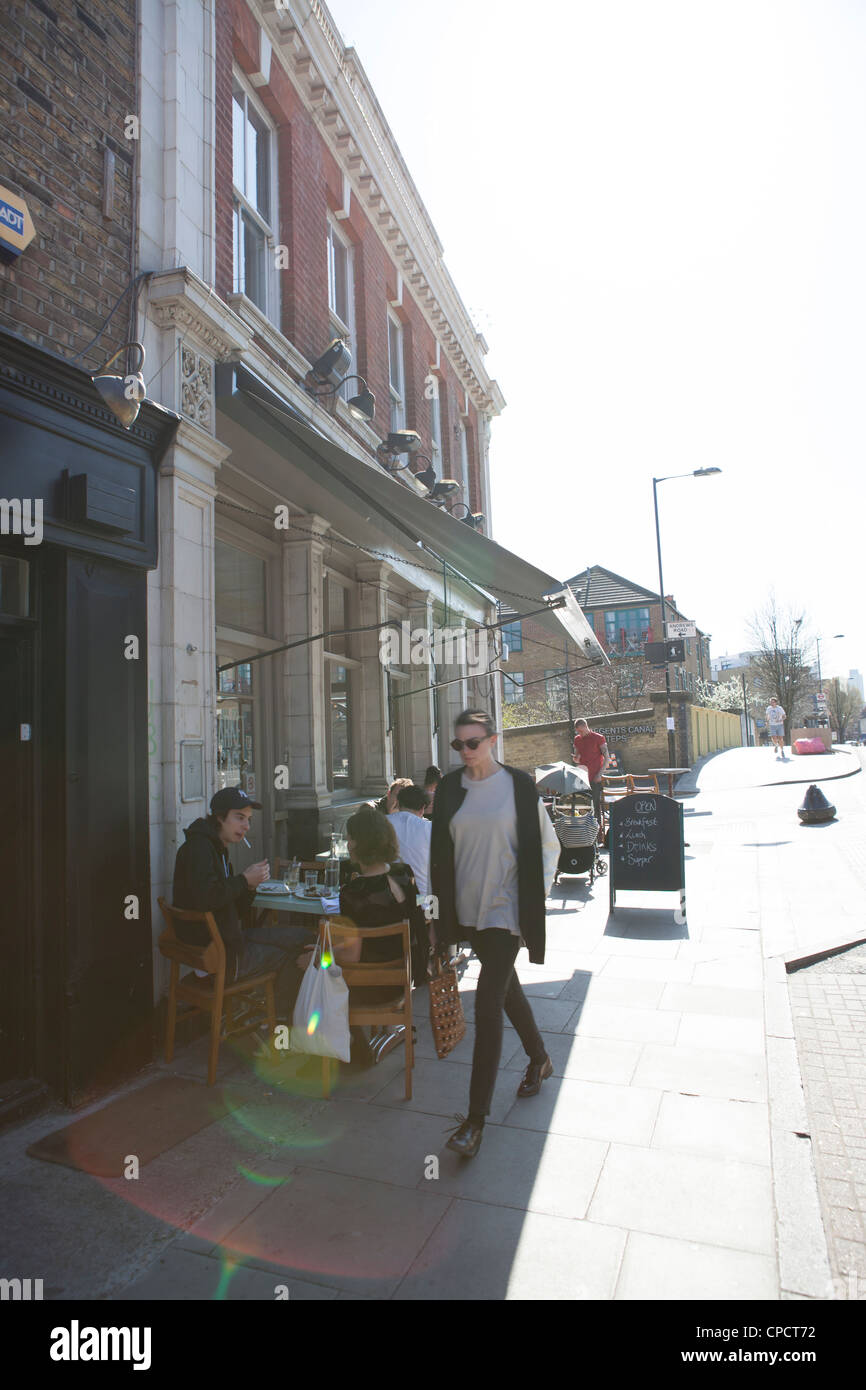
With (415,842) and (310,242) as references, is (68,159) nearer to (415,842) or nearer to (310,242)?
(310,242)

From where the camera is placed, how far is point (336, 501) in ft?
23.3

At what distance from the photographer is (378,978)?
3.96 m

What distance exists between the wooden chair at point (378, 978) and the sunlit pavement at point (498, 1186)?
0.93 ft

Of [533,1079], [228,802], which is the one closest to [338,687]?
[228,802]

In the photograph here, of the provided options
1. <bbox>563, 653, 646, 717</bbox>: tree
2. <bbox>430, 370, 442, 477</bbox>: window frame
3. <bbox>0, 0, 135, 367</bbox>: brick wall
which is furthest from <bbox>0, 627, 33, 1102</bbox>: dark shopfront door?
<bbox>563, 653, 646, 717</bbox>: tree

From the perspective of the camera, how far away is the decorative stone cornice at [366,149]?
7902 mm

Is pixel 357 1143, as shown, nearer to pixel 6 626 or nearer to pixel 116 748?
pixel 116 748

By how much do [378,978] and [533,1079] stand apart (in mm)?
915

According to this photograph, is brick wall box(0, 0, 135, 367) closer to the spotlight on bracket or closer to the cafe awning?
the cafe awning

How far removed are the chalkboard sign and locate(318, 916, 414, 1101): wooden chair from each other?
4127mm

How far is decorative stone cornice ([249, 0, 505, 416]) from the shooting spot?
7902mm

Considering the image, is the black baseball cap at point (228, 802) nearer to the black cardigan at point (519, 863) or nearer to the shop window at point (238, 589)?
the black cardigan at point (519, 863)

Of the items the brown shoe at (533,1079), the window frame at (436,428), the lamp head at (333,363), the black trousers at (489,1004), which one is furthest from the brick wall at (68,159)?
the window frame at (436,428)

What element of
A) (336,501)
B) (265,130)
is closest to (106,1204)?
(336,501)
